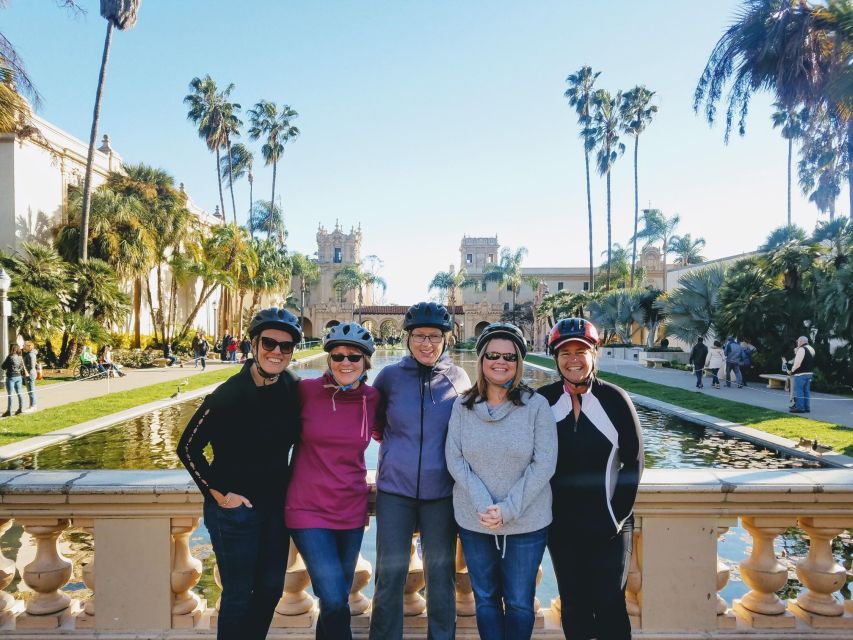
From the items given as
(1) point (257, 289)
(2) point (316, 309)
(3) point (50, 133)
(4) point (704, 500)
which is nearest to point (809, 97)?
(4) point (704, 500)

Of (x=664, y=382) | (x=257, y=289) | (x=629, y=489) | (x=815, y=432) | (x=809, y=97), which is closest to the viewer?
(x=629, y=489)

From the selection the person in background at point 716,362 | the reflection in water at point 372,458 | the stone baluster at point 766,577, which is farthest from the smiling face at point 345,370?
the person in background at point 716,362

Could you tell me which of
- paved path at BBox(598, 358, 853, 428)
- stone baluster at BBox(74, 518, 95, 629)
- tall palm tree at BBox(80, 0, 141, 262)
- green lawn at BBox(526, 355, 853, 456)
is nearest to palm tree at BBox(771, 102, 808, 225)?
paved path at BBox(598, 358, 853, 428)

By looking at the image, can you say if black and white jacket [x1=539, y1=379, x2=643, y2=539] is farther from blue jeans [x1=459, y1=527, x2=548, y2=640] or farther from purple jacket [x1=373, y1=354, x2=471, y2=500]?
purple jacket [x1=373, y1=354, x2=471, y2=500]

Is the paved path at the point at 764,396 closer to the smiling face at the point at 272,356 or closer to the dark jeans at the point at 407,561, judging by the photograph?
the dark jeans at the point at 407,561

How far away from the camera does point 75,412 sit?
1295 centimetres

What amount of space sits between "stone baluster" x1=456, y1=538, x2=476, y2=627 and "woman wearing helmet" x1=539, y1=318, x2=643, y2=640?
0.57 m

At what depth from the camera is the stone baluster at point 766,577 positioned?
3.01 metres

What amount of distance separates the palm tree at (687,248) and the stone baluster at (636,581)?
72.4m

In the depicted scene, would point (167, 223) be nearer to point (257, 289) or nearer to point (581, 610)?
point (257, 289)

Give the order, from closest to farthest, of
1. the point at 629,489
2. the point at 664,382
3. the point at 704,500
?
the point at 629,489, the point at 704,500, the point at 664,382

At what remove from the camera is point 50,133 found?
27484mm

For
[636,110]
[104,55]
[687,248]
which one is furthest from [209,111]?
[687,248]

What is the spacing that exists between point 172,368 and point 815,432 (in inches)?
1050
